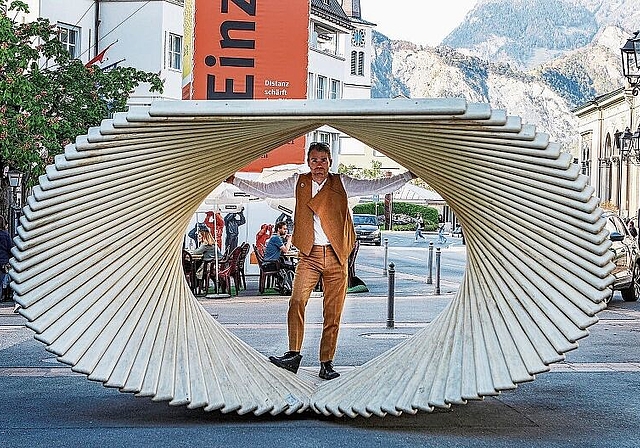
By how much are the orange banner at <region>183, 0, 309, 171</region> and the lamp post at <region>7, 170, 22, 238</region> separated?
5612 millimetres

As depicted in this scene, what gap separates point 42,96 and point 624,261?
12334 mm

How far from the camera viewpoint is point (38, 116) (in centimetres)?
2338

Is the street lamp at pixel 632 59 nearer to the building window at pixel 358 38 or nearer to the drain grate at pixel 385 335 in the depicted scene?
the drain grate at pixel 385 335

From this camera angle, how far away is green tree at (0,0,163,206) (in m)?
23.0

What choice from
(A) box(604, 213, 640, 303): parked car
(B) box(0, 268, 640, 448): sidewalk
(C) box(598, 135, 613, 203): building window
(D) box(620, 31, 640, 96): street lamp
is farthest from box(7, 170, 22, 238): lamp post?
(C) box(598, 135, 613, 203): building window

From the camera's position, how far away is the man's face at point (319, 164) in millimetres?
10148

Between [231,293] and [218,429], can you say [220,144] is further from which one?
[231,293]

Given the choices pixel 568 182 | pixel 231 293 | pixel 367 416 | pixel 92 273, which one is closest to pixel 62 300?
pixel 92 273

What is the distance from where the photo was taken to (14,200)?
30.3m

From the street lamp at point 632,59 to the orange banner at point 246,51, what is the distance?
6.49 meters

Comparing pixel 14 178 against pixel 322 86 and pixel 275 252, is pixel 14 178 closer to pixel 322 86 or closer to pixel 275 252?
pixel 275 252

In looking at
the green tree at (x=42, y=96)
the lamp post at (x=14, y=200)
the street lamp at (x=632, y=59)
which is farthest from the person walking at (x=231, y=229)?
the street lamp at (x=632, y=59)

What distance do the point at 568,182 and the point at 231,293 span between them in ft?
58.9

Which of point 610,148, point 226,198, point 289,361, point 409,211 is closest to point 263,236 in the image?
point 226,198
